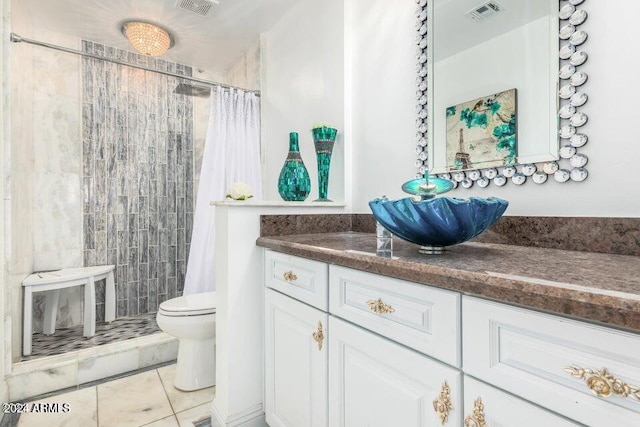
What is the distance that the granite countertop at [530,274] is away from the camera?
1.56 ft

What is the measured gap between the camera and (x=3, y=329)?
165 cm

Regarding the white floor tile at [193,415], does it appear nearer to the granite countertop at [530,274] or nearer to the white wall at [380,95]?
the granite countertop at [530,274]

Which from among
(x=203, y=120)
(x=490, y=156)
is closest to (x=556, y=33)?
(x=490, y=156)

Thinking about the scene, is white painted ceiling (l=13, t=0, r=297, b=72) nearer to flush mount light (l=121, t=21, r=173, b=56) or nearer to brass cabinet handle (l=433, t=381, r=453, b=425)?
flush mount light (l=121, t=21, r=173, b=56)

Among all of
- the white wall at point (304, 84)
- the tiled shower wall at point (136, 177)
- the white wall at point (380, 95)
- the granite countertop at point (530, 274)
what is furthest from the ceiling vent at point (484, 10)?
the tiled shower wall at point (136, 177)

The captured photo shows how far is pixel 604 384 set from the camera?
1.59 feet

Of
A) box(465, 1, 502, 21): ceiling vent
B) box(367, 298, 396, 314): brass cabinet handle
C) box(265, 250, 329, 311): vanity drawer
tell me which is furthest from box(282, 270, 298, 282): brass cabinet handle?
box(465, 1, 502, 21): ceiling vent

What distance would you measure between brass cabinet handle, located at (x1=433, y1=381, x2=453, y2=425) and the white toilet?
1.38 meters

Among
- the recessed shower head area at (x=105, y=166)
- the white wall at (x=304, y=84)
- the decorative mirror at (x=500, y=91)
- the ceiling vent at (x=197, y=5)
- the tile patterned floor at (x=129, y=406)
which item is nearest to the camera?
the decorative mirror at (x=500, y=91)

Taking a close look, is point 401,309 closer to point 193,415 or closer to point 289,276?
point 289,276

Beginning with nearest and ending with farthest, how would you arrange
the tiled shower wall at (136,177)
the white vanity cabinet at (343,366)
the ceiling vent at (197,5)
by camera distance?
the white vanity cabinet at (343,366) → the ceiling vent at (197,5) → the tiled shower wall at (136,177)

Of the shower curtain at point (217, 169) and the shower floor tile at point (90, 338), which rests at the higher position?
the shower curtain at point (217, 169)

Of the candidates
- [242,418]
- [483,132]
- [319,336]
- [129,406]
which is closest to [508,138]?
[483,132]

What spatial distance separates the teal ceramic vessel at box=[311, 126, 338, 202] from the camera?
1781mm
